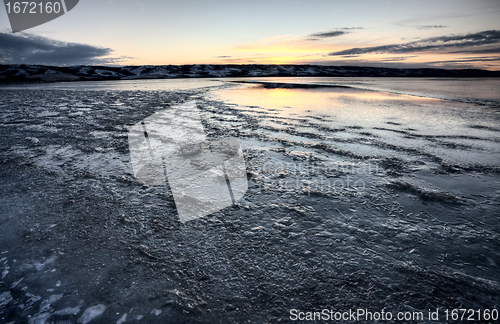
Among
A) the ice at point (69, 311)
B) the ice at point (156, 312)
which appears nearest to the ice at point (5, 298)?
the ice at point (69, 311)

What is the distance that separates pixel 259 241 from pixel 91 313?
4.72 feet

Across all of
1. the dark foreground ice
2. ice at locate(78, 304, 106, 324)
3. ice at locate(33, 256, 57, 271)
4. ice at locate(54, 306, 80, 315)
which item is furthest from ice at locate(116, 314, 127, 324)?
ice at locate(33, 256, 57, 271)

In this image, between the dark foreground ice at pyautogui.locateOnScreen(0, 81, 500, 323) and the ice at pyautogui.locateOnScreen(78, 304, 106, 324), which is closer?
the ice at pyautogui.locateOnScreen(78, 304, 106, 324)

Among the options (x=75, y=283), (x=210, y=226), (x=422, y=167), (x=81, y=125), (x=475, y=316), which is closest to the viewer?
(x=475, y=316)

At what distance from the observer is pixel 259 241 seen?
2361 mm

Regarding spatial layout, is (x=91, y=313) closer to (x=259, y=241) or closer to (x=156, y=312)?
(x=156, y=312)

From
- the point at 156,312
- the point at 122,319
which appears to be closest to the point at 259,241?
the point at 156,312

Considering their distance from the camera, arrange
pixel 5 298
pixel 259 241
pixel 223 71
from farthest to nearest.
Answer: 1. pixel 223 71
2. pixel 259 241
3. pixel 5 298

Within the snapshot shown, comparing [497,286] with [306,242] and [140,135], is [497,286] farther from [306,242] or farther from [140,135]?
[140,135]

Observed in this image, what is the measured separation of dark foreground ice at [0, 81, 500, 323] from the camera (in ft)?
5.62

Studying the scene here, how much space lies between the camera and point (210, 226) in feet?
8.48

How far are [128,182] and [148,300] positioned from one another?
233 cm

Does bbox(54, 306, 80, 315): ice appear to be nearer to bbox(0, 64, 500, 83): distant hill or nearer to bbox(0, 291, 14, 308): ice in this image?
bbox(0, 291, 14, 308): ice

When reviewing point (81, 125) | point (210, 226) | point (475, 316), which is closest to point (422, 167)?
point (475, 316)
